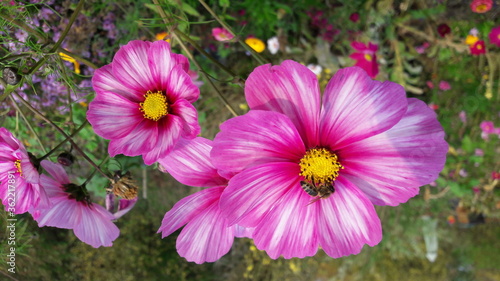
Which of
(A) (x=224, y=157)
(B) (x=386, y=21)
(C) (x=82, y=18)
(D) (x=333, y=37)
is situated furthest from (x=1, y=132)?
(B) (x=386, y=21)

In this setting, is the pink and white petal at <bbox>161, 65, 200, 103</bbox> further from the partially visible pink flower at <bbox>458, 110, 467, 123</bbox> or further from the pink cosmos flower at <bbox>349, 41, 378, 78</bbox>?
the partially visible pink flower at <bbox>458, 110, 467, 123</bbox>

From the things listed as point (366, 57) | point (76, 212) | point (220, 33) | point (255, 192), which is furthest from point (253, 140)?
point (366, 57)

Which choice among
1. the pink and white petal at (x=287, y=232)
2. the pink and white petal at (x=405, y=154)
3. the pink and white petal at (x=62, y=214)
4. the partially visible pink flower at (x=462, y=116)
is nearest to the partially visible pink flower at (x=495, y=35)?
the partially visible pink flower at (x=462, y=116)

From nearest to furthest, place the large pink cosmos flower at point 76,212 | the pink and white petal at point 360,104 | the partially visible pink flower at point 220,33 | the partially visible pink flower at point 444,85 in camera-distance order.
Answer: the pink and white petal at point 360,104 < the large pink cosmos flower at point 76,212 < the partially visible pink flower at point 220,33 < the partially visible pink flower at point 444,85

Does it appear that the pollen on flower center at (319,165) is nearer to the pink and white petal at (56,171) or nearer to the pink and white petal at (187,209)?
the pink and white petal at (187,209)

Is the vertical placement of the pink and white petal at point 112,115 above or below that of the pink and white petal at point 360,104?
below

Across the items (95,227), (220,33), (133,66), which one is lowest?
(95,227)

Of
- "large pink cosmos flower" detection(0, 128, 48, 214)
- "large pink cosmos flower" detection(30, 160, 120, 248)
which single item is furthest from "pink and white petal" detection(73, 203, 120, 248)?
"large pink cosmos flower" detection(0, 128, 48, 214)

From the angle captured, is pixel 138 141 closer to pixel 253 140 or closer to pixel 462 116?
pixel 253 140
